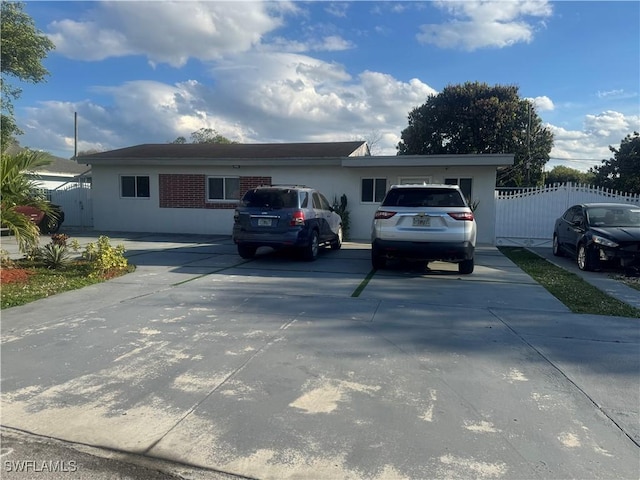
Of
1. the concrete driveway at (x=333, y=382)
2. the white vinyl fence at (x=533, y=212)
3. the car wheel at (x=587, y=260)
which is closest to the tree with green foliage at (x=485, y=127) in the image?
the white vinyl fence at (x=533, y=212)

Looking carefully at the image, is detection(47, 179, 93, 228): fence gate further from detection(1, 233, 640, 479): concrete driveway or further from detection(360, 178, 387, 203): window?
detection(1, 233, 640, 479): concrete driveway

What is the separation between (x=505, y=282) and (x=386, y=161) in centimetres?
750

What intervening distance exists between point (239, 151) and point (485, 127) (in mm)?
23065

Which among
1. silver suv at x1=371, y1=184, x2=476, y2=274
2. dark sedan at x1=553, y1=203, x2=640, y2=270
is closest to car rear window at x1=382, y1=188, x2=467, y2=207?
silver suv at x1=371, y1=184, x2=476, y2=274

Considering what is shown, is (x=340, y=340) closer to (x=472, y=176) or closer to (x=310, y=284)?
(x=310, y=284)

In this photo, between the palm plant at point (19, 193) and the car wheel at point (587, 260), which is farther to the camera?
the car wheel at point (587, 260)

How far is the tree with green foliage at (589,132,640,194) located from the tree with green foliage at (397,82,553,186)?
7.53 meters

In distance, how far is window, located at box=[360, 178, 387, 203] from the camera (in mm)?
16453

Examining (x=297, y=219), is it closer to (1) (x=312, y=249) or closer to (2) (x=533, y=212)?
(1) (x=312, y=249)

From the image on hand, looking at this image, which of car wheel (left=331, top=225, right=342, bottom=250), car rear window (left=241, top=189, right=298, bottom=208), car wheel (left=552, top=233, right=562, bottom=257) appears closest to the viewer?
car rear window (left=241, top=189, right=298, bottom=208)

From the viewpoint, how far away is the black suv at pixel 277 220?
404 inches

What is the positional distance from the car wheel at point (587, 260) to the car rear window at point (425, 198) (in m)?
3.52

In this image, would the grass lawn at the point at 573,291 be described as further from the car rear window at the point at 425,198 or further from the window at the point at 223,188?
the window at the point at 223,188

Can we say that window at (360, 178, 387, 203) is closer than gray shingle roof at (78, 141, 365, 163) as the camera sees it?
Yes
